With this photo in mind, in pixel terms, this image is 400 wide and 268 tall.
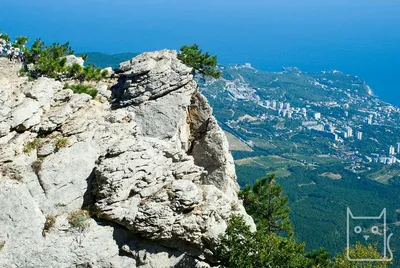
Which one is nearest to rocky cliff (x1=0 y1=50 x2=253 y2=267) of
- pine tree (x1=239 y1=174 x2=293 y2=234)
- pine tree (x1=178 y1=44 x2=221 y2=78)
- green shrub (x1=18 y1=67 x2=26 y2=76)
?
green shrub (x1=18 y1=67 x2=26 y2=76)

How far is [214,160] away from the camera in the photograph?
2744 centimetres

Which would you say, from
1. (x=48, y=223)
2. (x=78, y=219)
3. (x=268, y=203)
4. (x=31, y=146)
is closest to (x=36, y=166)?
(x=31, y=146)

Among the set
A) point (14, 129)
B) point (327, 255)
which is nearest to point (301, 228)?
A: point (327, 255)

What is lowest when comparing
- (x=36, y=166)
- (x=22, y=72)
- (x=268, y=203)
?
(x=268, y=203)

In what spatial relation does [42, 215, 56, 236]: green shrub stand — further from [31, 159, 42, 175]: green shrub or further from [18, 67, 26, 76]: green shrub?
[18, 67, 26, 76]: green shrub

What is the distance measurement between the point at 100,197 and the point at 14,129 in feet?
15.9

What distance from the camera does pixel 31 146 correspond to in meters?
18.2

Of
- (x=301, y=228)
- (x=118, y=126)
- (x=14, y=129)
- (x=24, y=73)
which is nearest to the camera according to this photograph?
(x=14, y=129)

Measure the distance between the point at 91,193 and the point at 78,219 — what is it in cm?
143

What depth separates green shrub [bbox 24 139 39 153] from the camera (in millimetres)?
18000

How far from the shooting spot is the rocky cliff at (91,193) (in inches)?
658

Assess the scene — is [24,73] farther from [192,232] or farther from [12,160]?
[192,232]

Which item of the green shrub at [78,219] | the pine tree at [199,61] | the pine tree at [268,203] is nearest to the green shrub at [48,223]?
the green shrub at [78,219]

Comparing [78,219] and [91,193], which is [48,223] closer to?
[78,219]
